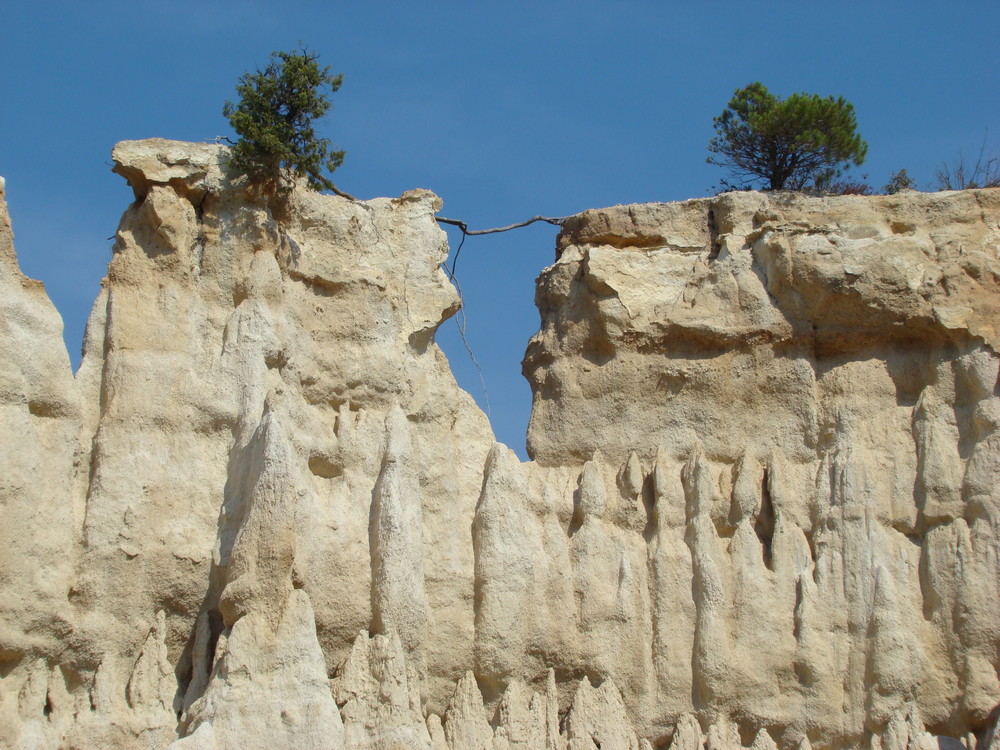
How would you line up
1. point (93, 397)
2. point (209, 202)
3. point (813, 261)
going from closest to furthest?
1. point (93, 397)
2. point (209, 202)
3. point (813, 261)

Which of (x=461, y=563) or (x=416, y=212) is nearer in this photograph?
(x=461, y=563)

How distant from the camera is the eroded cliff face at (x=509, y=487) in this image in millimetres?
14445

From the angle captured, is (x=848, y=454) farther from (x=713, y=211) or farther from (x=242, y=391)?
(x=242, y=391)

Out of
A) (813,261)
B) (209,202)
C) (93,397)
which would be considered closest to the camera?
(93,397)

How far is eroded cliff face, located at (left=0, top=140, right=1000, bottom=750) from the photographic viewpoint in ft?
47.4

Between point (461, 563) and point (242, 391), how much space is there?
2.74 meters

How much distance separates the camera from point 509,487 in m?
16.4

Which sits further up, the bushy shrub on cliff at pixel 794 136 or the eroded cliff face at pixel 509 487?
the bushy shrub on cliff at pixel 794 136

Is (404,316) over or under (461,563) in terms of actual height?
over

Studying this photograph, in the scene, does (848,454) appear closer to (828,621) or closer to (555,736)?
(828,621)

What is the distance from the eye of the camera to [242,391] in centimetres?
1562

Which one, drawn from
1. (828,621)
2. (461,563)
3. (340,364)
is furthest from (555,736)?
(340,364)

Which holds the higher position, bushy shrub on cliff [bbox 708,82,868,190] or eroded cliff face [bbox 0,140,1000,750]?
bushy shrub on cliff [bbox 708,82,868,190]

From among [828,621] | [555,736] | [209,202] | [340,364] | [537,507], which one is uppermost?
[209,202]
